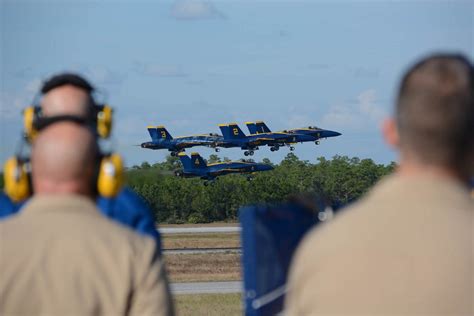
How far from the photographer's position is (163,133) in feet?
365

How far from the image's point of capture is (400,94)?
342 centimetres

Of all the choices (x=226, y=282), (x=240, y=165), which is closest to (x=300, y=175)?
(x=240, y=165)

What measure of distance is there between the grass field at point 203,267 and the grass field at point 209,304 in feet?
17.8

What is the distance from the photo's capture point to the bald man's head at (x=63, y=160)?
12.8ft

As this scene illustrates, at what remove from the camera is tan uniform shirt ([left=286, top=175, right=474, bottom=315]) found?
321 centimetres

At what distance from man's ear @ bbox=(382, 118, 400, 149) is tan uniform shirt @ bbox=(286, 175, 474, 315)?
233 mm

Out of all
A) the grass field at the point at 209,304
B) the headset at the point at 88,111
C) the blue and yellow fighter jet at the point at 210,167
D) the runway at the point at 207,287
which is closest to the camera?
the headset at the point at 88,111

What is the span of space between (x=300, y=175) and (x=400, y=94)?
306ft

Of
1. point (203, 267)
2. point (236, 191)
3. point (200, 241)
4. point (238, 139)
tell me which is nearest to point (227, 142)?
point (238, 139)

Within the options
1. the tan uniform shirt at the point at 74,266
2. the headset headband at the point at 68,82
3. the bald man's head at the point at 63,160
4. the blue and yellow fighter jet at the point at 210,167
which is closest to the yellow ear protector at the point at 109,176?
the bald man's head at the point at 63,160

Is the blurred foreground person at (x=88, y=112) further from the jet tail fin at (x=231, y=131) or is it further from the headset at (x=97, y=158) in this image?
the jet tail fin at (x=231, y=131)

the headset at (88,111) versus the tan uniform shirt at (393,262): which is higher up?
the headset at (88,111)

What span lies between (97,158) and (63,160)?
24cm

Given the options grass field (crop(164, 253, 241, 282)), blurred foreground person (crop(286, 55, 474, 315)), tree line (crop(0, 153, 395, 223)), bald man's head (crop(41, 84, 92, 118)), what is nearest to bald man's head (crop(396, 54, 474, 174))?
blurred foreground person (crop(286, 55, 474, 315))
